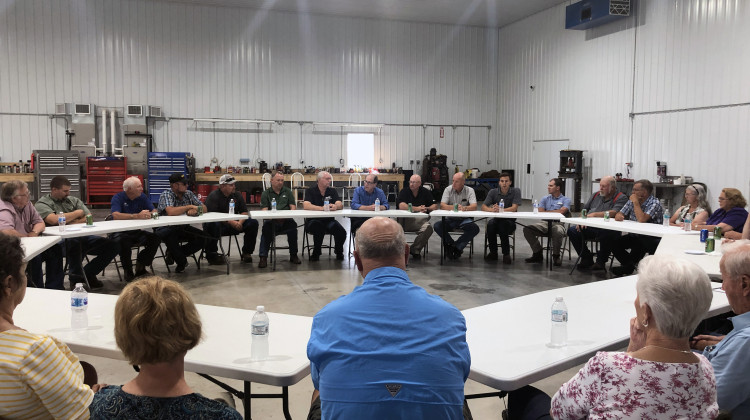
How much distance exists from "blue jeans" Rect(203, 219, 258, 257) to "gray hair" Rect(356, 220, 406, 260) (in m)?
5.27

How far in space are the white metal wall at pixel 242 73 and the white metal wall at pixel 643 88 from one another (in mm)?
2005

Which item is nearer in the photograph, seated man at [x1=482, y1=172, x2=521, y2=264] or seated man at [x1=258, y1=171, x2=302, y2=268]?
seated man at [x1=258, y1=171, x2=302, y2=268]

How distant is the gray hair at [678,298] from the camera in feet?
5.28

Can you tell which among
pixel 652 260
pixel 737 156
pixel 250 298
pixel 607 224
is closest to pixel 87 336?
pixel 652 260

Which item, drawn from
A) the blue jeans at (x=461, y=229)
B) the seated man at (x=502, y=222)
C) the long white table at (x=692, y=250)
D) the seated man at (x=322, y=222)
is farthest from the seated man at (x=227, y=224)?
the long white table at (x=692, y=250)

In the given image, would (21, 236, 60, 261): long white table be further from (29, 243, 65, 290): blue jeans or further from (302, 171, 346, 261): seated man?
(302, 171, 346, 261): seated man

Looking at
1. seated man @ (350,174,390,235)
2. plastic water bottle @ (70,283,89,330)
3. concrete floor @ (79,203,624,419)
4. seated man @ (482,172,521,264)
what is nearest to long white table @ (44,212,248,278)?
concrete floor @ (79,203,624,419)

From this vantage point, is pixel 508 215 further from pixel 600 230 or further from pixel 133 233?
pixel 133 233

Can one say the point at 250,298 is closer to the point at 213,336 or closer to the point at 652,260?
the point at 213,336

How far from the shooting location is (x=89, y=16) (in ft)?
44.1

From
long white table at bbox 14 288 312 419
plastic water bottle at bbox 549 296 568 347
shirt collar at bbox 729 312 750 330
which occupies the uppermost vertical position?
shirt collar at bbox 729 312 750 330

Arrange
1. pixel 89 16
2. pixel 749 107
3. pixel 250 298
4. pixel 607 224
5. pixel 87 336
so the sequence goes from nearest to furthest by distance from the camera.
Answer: pixel 87 336 < pixel 250 298 < pixel 607 224 < pixel 749 107 < pixel 89 16

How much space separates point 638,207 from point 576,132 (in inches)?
289

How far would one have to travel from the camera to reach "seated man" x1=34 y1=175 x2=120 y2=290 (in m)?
5.65
